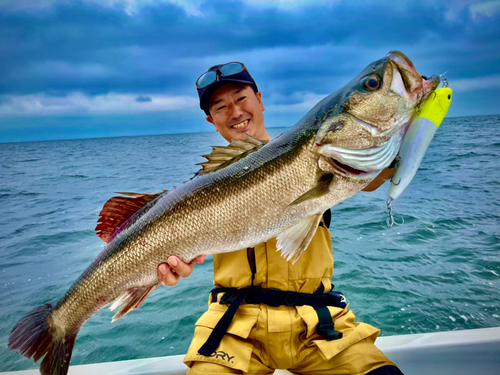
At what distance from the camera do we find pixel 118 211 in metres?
2.33

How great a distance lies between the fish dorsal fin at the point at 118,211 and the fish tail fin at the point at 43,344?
0.69m

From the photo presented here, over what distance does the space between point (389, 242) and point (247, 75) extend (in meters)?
4.93

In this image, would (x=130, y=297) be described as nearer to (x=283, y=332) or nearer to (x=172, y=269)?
(x=172, y=269)

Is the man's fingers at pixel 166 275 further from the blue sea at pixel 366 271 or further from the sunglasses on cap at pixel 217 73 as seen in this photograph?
the blue sea at pixel 366 271

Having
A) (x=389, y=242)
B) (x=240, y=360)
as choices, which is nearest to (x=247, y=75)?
(x=240, y=360)

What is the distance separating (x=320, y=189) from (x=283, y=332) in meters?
1.06

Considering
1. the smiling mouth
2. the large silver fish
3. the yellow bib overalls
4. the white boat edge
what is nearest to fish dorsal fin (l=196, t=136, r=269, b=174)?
the large silver fish

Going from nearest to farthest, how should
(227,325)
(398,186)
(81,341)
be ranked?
(398,186) < (227,325) < (81,341)

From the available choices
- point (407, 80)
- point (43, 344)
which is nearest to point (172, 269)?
point (43, 344)

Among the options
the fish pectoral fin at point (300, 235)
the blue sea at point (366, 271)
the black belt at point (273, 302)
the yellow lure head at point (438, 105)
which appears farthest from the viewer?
Result: the blue sea at point (366, 271)

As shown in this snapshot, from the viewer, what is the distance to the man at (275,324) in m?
2.16

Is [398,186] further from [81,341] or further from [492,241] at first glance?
[492,241]

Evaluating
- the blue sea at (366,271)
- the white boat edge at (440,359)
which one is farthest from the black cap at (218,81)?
the blue sea at (366,271)

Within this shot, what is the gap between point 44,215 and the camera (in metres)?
11.6
